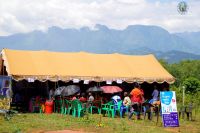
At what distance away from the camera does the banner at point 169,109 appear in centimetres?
1620

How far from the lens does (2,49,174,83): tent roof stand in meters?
22.0

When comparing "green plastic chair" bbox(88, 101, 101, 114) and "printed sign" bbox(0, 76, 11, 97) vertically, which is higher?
"printed sign" bbox(0, 76, 11, 97)

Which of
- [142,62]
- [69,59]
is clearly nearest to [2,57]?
[69,59]

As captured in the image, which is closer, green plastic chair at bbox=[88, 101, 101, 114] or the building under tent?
green plastic chair at bbox=[88, 101, 101, 114]

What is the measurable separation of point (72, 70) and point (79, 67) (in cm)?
64

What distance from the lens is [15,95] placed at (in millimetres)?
22750

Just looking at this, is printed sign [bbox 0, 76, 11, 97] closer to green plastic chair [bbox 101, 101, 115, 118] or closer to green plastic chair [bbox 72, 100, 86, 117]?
green plastic chair [bbox 72, 100, 86, 117]

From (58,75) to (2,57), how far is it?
3229 mm

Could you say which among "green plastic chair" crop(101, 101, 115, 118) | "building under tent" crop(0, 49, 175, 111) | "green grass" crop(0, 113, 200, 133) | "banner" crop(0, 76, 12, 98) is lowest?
"green grass" crop(0, 113, 200, 133)

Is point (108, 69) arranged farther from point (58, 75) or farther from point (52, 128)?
point (52, 128)

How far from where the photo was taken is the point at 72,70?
23.1 metres

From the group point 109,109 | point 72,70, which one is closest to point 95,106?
point 109,109

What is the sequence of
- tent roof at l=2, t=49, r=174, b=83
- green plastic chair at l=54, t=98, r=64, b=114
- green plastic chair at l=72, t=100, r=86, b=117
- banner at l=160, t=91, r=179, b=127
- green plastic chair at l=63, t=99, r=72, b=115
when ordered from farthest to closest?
tent roof at l=2, t=49, r=174, b=83
green plastic chair at l=54, t=98, r=64, b=114
green plastic chair at l=63, t=99, r=72, b=115
green plastic chair at l=72, t=100, r=86, b=117
banner at l=160, t=91, r=179, b=127

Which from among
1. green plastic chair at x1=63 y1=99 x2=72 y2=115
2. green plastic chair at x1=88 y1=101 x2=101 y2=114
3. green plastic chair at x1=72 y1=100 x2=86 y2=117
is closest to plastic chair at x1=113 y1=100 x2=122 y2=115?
green plastic chair at x1=88 y1=101 x2=101 y2=114
